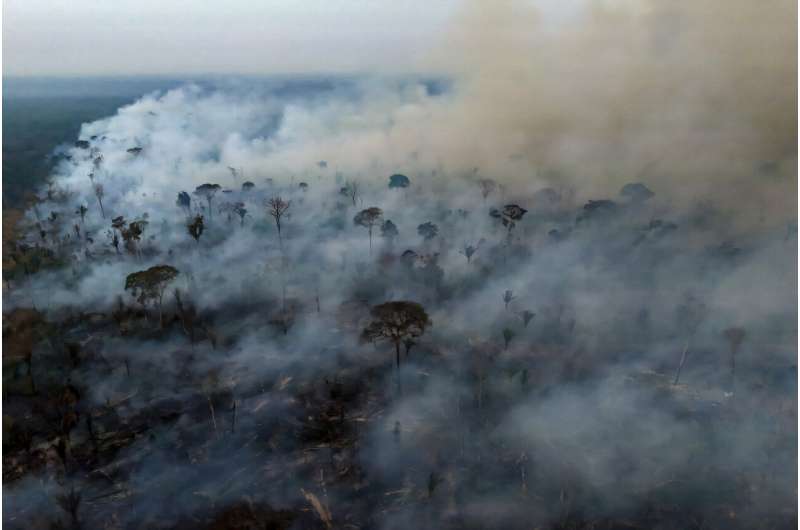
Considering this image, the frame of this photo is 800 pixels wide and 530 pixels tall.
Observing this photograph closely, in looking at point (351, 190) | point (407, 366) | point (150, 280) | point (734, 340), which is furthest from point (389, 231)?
point (734, 340)

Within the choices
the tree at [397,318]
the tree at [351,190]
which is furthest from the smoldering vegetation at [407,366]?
the tree at [351,190]

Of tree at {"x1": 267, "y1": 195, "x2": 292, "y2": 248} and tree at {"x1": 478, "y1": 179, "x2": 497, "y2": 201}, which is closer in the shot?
tree at {"x1": 267, "y1": 195, "x2": 292, "y2": 248}

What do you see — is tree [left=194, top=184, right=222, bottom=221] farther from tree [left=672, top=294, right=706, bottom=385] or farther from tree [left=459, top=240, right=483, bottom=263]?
tree [left=672, top=294, right=706, bottom=385]

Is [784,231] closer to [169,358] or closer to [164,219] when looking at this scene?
[169,358]

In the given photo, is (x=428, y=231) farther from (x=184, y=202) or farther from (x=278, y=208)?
(x=184, y=202)

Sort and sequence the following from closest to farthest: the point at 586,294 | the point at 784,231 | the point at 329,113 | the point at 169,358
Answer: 1. the point at 169,358
2. the point at 586,294
3. the point at 784,231
4. the point at 329,113

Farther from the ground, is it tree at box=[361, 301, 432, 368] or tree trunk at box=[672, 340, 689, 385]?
tree at box=[361, 301, 432, 368]

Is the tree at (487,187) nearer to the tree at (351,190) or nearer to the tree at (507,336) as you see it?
the tree at (351,190)

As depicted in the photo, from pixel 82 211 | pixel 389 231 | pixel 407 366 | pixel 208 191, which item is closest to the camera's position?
pixel 407 366

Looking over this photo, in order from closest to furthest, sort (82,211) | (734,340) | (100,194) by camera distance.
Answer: (734,340) < (82,211) < (100,194)

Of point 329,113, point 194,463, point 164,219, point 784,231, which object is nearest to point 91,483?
point 194,463

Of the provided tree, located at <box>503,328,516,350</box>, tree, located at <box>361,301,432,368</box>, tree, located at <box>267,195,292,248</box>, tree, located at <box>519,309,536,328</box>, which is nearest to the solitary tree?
tree, located at <box>519,309,536,328</box>
